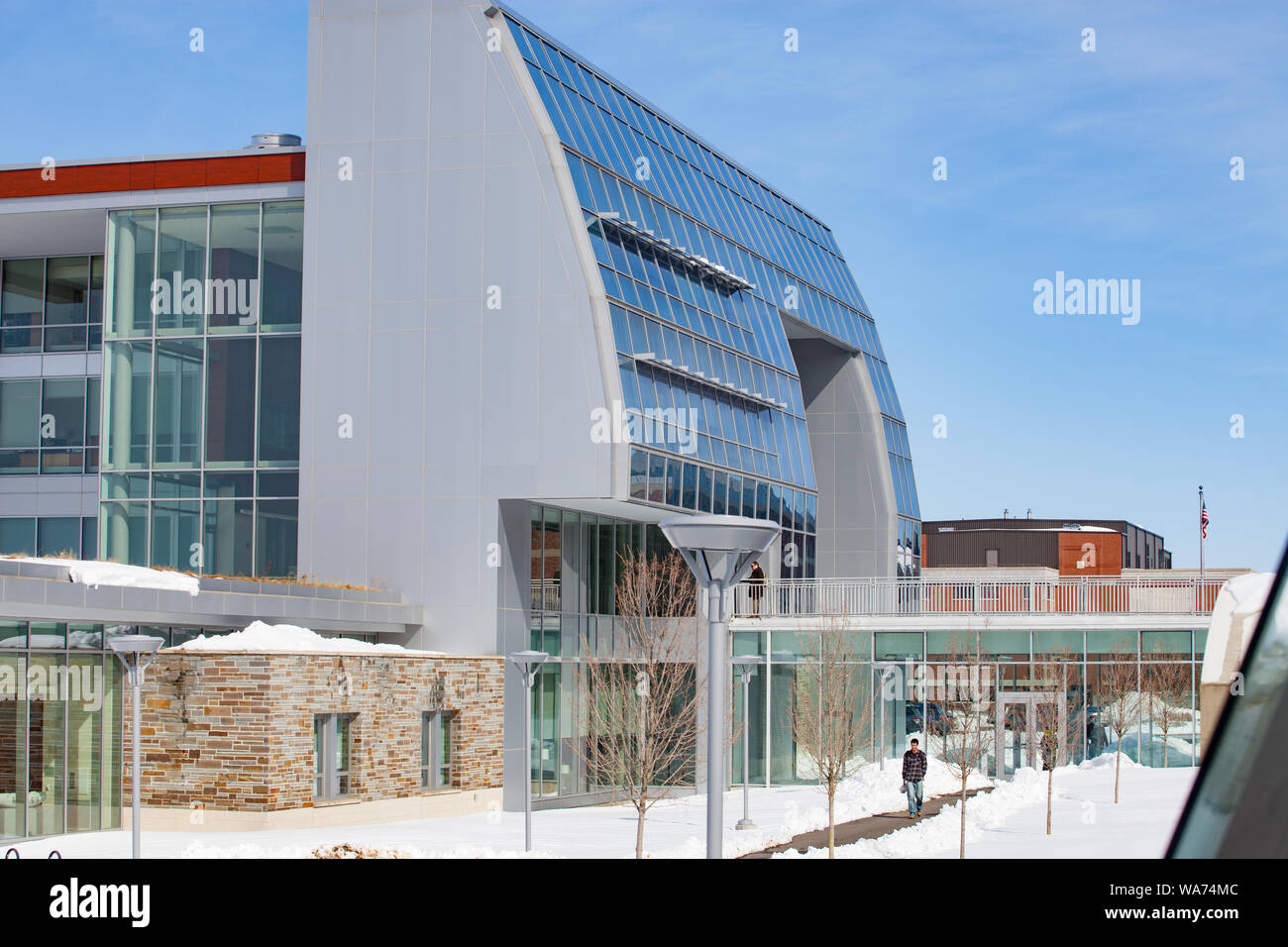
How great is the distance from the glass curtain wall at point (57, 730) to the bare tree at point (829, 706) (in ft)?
41.1

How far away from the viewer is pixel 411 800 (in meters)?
29.6

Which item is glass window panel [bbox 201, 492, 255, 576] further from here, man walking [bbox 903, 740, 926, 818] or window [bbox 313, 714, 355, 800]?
man walking [bbox 903, 740, 926, 818]

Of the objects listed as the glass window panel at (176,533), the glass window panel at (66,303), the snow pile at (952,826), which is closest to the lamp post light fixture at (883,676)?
the snow pile at (952,826)

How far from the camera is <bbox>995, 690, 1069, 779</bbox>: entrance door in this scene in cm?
3828

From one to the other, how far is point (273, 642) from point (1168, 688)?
2340 centimetres

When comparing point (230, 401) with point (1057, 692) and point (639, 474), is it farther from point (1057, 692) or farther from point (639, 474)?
point (1057, 692)

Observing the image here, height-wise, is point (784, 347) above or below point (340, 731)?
above

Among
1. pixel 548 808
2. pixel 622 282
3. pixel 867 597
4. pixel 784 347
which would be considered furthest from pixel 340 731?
pixel 784 347

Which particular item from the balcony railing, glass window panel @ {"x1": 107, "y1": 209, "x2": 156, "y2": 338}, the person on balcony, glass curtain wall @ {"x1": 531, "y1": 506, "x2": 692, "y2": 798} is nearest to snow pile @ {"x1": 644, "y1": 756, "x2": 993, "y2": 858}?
glass curtain wall @ {"x1": 531, "y1": 506, "x2": 692, "y2": 798}

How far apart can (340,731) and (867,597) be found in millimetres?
18654

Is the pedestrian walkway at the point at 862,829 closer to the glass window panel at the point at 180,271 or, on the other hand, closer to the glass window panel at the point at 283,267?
the glass window panel at the point at 283,267

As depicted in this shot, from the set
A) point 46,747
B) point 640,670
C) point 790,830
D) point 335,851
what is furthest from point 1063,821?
point 46,747
